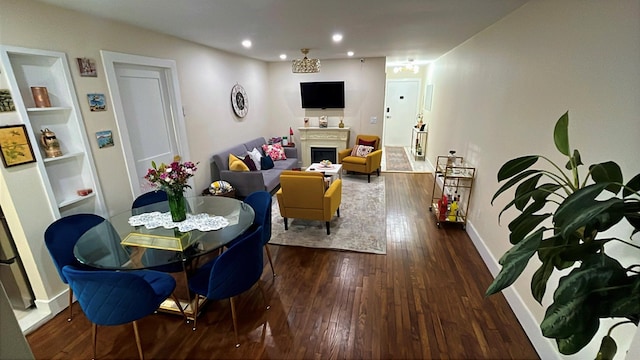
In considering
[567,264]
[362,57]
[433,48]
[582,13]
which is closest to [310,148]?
[362,57]

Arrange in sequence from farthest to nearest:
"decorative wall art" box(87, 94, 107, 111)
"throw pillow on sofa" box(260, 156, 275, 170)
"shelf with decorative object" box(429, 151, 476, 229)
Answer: "throw pillow on sofa" box(260, 156, 275, 170) < "shelf with decorative object" box(429, 151, 476, 229) < "decorative wall art" box(87, 94, 107, 111)

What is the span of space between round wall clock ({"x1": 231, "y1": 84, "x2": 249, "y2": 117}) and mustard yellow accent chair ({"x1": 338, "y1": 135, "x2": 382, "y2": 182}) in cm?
220

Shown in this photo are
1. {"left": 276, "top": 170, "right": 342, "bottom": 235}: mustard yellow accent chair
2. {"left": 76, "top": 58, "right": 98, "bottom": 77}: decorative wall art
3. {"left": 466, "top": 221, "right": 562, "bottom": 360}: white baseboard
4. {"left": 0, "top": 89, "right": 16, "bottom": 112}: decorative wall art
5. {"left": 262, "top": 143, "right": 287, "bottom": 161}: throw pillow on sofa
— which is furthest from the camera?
{"left": 262, "top": 143, "right": 287, "bottom": 161}: throw pillow on sofa

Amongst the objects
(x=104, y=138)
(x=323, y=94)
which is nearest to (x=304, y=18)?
(x=104, y=138)

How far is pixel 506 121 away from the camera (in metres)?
2.60

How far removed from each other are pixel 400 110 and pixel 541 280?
8544mm

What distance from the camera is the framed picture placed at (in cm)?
193

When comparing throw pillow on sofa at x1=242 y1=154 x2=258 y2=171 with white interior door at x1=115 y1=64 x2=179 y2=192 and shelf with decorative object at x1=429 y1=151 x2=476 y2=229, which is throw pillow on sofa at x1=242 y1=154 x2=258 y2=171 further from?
shelf with decorative object at x1=429 y1=151 x2=476 y2=229

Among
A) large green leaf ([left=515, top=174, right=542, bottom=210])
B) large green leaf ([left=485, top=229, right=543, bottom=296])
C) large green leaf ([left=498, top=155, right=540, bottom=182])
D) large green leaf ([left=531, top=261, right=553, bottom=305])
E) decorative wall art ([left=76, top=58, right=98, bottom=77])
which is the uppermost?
decorative wall art ([left=76, top=58, right=98, bottom=77])

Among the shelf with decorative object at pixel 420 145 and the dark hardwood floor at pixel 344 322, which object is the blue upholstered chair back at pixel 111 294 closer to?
the dark hardwood floor at pixel 344 322

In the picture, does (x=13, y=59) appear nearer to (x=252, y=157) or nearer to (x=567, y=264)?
(x=252, y=157)

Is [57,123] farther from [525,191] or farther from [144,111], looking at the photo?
[525,191]

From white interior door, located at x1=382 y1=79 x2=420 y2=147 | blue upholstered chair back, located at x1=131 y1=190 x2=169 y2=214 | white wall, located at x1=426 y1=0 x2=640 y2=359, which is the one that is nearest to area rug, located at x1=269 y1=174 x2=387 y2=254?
white wall, located at x1=426 y1=0 x2=640 y2=359

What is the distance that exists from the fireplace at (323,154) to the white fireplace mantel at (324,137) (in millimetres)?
88
